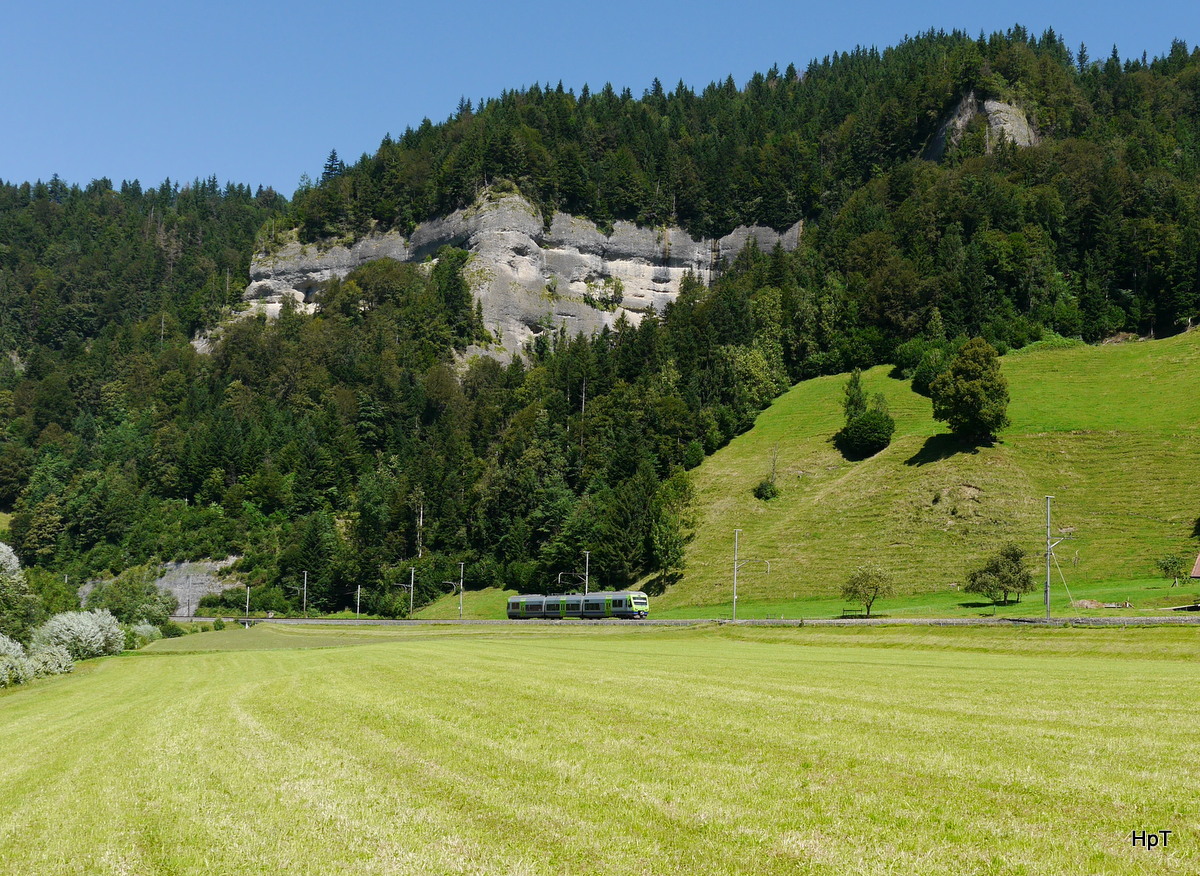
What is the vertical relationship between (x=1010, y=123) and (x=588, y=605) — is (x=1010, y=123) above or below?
above

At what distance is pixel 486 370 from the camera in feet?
586

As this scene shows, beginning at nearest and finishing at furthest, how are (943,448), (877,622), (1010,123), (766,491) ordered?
(877,622), (943,448), (766,491), (1010,123)

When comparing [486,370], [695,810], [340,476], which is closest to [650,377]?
[486,370]

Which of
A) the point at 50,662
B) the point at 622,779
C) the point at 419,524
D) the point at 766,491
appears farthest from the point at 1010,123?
the point at 622,779

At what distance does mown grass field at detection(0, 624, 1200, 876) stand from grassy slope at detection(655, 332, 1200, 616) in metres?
54.0

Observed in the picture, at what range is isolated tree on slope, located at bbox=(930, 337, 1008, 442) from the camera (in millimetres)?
101562

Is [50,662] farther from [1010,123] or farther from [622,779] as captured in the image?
[1010,123]

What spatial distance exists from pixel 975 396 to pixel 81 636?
8935 cm

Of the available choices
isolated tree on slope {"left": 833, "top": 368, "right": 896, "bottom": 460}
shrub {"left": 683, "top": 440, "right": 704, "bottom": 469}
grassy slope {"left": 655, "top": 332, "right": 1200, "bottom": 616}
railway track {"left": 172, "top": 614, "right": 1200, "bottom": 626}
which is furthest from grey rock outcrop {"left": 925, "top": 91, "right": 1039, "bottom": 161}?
railway track {"left": 172, "top": 614, "right": 1200, "bottom": 626}

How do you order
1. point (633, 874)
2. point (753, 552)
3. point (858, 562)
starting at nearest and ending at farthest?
1. point (633, 874)
2. point (858, 562)
3. point (753, 552)

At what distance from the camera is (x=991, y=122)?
181750 millimetres

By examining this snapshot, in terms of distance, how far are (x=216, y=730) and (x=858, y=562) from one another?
251 feet

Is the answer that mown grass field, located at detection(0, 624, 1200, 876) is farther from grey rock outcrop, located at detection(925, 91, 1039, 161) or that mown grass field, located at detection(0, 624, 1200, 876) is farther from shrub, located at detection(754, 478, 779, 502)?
grey rock outcrop, located at detection(925, 91, 1039, 161)

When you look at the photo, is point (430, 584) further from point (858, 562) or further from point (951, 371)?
point (951, 371)
